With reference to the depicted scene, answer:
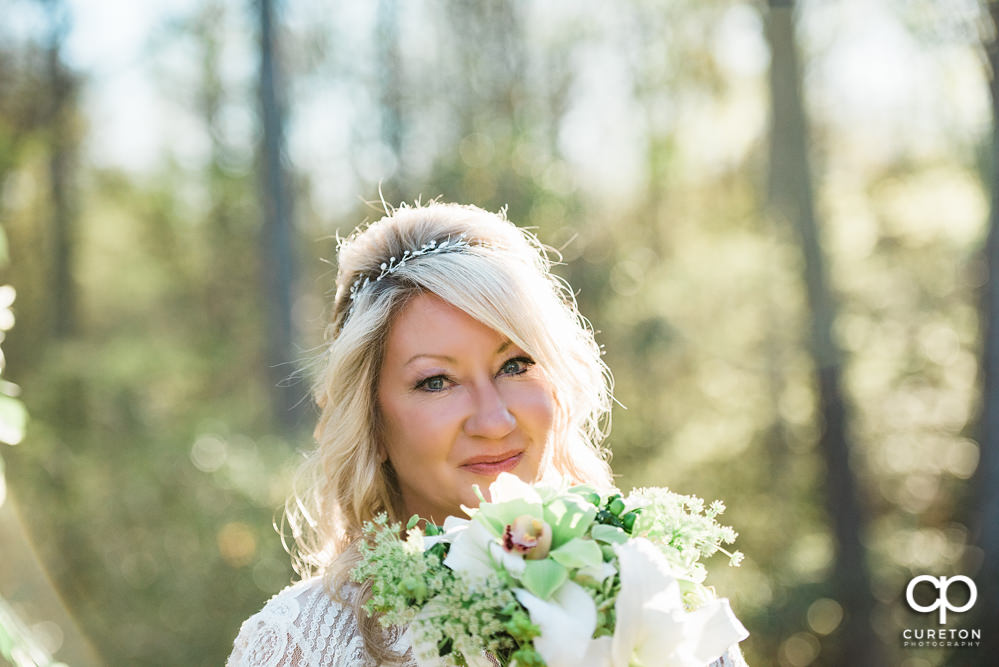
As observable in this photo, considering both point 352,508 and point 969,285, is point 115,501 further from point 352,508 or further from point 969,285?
point 969,285

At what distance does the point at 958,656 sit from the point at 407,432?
647 cm

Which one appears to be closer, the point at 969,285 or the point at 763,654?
the point at 763,654

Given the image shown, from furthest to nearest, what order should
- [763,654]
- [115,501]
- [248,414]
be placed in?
[248,414] < [763,654] < [115,501]

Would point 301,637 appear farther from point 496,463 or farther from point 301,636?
point 496,463

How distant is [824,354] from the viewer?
374 inches

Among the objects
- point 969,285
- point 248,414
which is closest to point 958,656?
point 969,285

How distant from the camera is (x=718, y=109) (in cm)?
1364

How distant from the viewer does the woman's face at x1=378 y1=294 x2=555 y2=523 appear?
2535mm

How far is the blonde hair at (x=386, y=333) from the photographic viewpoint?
2.63 meters

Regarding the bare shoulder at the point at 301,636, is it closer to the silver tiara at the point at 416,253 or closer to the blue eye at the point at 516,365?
the blue eye at the point at 516,365

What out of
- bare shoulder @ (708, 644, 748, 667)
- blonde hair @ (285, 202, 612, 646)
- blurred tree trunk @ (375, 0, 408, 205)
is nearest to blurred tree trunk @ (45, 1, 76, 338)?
blurred tree trunk @ (375, 0, 408, 205)

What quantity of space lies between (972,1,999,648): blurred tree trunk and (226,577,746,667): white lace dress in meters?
5.78

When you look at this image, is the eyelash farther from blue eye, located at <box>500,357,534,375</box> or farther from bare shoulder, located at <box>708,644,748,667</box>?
bare shoulder, located at <box>708,644,748,667</box>

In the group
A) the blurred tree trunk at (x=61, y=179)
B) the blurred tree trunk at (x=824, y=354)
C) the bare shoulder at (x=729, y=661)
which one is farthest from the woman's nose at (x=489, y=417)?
the blurred tree trunk at (x=61, y=179)
